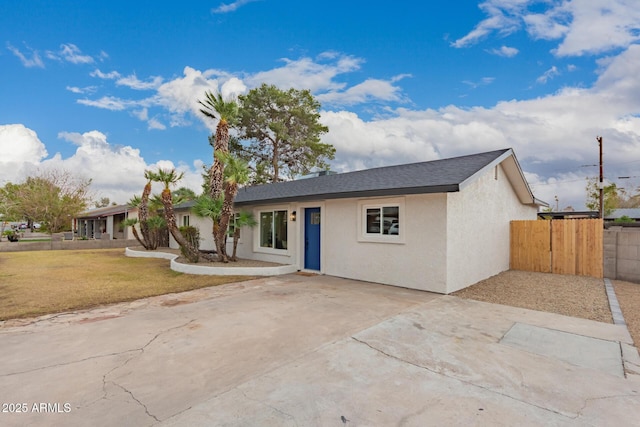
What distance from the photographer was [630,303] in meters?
7.21

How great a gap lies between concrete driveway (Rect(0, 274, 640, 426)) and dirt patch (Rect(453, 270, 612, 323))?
0.84 metres

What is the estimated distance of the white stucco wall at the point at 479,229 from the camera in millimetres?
8281

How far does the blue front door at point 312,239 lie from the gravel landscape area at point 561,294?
194 inches

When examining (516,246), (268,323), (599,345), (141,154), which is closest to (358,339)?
(268,323)

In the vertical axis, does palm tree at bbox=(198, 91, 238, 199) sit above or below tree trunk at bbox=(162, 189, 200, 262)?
above

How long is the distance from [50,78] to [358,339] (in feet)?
63.0

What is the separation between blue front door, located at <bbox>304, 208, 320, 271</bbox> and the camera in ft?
37.1

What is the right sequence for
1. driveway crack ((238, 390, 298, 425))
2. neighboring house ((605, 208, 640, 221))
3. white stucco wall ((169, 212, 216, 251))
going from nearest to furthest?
driveway crack ((238, 390, 298, 425)) < white stucco wall ((169, 212, 216, 251)) < neighboring house ((605, 208, 640, 221))

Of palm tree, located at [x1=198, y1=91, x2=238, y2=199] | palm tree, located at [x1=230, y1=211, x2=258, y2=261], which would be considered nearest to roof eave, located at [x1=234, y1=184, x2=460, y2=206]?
palm tree, located at [x1=230, y1=211, x2=258, y2=261]

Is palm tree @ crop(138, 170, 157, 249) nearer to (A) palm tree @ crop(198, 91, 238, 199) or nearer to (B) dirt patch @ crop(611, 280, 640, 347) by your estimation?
(A) palm tree @ crop(198, 91, 238, 199)

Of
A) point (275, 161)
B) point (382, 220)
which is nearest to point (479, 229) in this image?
point (382, 220)

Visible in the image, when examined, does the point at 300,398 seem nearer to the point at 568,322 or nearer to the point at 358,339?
the point at 358,339

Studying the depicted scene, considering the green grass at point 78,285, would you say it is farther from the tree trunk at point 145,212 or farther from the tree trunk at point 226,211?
the tree trunk at point 145,212

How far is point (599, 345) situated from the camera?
467 centimetres
